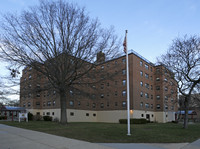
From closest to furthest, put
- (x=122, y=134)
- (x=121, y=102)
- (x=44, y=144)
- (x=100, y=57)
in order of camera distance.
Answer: (x=44, y=144), (x=122, y=134), (x=100, y=57), (x=121, y=102)

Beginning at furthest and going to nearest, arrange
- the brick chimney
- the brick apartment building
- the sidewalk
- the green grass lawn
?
the brick apartment building → the brick chimney → the green grass lawn → the sidewalk

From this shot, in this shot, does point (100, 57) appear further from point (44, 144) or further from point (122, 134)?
point (44, 144)

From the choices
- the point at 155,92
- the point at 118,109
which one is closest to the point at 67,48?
the point at 118,109

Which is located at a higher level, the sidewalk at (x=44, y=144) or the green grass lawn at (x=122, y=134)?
the sidewalk at (x=44, y=144)

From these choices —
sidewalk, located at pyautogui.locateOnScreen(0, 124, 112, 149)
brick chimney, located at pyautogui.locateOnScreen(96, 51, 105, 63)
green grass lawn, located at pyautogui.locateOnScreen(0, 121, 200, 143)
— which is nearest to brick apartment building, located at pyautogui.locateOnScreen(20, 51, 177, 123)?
brick chimney, located at pyautogui.locateOnScreen(96, 51, 105, 63)

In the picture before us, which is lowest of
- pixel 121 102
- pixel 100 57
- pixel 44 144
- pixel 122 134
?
pixel 122 134

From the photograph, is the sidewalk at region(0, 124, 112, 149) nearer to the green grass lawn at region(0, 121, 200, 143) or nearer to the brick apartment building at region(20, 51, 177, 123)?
the green grass lawn at region(0, 121, 200, 143)

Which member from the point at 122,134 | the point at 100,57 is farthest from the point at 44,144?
the point at 100,57

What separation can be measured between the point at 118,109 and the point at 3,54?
2698 centimetres

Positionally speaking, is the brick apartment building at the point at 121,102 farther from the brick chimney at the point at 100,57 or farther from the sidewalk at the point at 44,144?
the sidewalk at the point at 44,144

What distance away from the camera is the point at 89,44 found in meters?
20.6

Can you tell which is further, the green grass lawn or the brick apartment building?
the brick apartment building

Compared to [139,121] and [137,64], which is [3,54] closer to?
[139,121]

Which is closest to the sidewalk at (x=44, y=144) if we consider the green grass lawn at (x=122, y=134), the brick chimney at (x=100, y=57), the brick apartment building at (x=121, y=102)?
the green grass lawn at (x=122, y=134)
